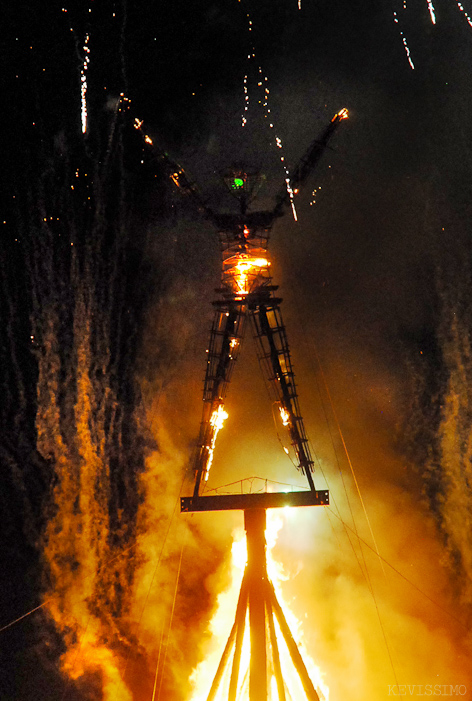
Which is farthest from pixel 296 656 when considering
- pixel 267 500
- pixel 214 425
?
pixel 214 425

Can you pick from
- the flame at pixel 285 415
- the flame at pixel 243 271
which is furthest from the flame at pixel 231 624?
the flame at pixel 243 271

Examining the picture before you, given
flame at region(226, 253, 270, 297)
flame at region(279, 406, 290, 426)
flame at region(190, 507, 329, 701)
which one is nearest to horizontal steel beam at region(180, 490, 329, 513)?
flame at region(279, 406, 290, 426)

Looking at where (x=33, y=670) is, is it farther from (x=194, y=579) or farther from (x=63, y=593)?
(x=194, y=579)

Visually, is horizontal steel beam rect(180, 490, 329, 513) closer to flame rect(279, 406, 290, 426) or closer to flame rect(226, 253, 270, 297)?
flame rect(279, 406, 290, 426)

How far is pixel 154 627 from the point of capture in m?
21.7

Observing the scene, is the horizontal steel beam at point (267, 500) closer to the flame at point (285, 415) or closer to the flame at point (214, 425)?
the flame at point (214, 425)

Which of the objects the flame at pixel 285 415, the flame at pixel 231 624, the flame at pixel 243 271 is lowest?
the flame at pixel 231 624

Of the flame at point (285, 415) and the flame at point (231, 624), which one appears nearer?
the flame at point (285, 415)

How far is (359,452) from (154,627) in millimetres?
11955

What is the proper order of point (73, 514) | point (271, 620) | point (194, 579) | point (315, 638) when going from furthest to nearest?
point (194, 579) → point (315, 638) → point (73, 514) → point (271, 620)

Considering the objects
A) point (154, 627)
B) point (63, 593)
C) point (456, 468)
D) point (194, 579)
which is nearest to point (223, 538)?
point (194, 579)

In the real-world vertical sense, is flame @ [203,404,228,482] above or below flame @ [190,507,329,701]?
above

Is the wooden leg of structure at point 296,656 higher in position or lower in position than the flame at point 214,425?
lower

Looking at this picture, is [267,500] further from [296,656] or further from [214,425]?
[296,656]
